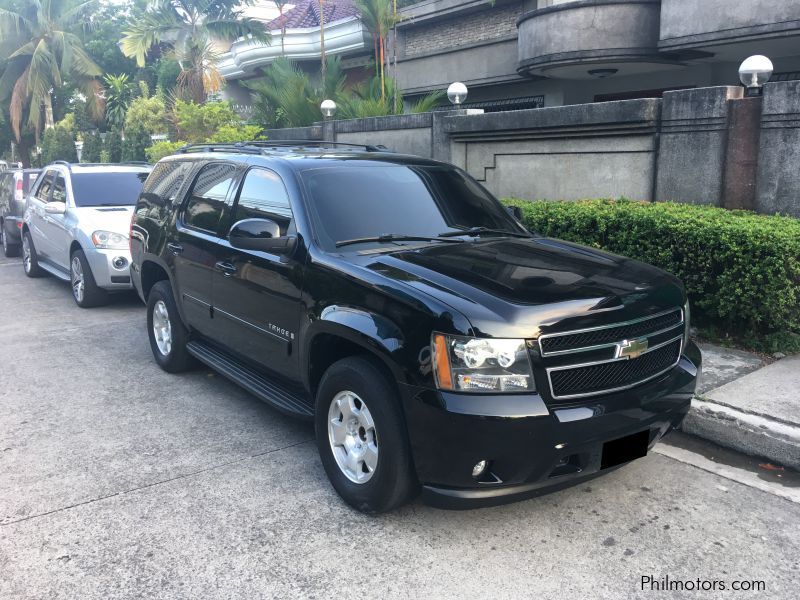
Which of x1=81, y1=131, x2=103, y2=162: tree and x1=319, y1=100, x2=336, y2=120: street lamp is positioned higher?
x1=319, y1=100, x2=336, y2=120: street lamp

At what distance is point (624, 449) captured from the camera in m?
3.55

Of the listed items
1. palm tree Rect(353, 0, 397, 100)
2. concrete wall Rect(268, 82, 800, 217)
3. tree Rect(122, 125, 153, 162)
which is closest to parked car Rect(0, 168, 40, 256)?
palm tree Rect(353, 0, 397, 100)

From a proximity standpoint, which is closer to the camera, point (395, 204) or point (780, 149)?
point (395, 204)

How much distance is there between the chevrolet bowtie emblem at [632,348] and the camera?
353cm

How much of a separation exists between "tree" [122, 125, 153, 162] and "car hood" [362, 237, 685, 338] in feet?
68.8

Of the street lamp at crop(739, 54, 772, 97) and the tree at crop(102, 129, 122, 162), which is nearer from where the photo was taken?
the street lamp at crop(739, 54, 772, 97)

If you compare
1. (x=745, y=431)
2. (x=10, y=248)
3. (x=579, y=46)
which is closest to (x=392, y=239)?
(x=745, y=431)

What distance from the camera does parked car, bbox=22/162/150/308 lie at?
28.8 ft

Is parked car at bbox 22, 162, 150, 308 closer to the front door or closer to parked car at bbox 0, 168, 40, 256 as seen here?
parked car at bbox 0, 168, 40, 256

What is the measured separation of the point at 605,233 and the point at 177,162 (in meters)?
4.07

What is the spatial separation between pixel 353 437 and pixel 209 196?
8.34 feet

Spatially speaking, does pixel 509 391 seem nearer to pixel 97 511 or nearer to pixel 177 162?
pixel 97 511

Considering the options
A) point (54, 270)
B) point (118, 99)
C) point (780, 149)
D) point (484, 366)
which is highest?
point (118, 99)

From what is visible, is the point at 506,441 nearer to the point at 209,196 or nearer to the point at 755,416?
the point at 755,416
